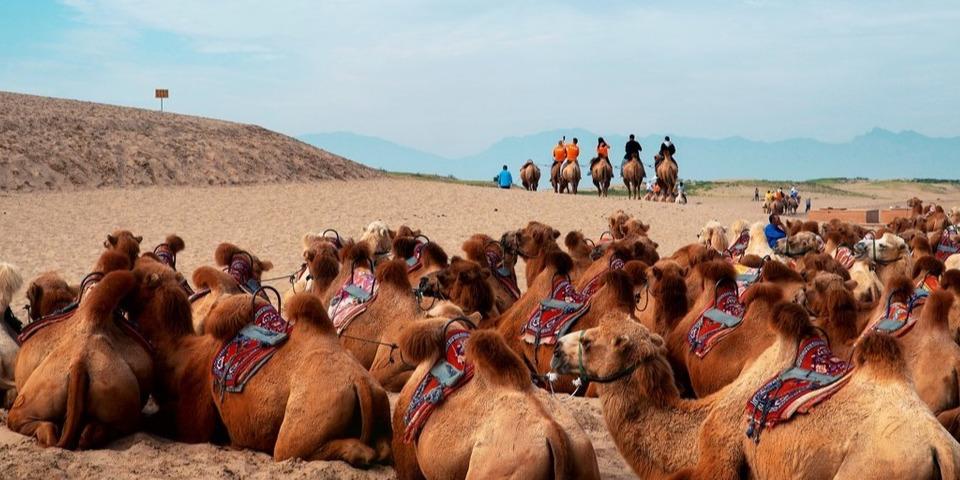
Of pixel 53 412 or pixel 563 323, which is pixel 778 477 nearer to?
pixel 563 323

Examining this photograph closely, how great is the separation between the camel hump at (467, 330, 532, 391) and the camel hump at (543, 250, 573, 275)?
3291 mm

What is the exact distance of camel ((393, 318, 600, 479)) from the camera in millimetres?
4863

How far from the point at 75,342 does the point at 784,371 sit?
377 cm

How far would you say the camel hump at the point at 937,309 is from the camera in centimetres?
628

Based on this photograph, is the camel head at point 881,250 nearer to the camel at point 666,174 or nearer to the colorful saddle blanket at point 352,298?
the colorful saddle blanket at point 352,298

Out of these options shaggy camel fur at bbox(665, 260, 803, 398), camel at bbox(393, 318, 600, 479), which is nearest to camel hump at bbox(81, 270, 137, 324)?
camel at bbox(393, 318, 600, 479)

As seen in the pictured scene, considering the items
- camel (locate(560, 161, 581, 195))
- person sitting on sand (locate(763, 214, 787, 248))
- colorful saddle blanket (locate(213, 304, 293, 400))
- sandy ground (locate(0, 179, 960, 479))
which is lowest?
sandy ground (locate(0, 179, 960, 479))

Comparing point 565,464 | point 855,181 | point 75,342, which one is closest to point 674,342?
point 565,464

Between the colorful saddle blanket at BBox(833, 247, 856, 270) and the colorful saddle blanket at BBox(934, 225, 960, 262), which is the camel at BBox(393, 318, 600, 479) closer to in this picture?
the colorful saddle blanket at BBox(833, 247, 856, 270)

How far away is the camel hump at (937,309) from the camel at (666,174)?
27.2m

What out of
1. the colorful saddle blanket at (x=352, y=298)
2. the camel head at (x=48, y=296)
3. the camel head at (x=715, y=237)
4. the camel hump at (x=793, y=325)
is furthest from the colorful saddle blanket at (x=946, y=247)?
the camel head at (x=48, y=296)

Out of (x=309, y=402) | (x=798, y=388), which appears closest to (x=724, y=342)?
(x=798, y=388)

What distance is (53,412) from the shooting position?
650 cm

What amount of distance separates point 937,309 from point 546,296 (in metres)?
2.81
